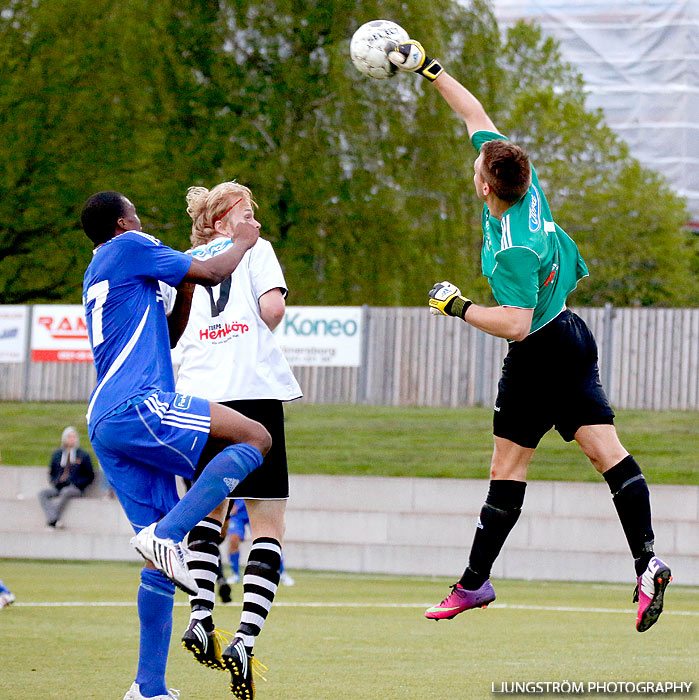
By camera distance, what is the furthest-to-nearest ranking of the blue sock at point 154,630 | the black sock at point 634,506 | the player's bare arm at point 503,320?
the black sock at point 634,506 → the player's bare arm at point 503,320 → the blue sock at point 154,630

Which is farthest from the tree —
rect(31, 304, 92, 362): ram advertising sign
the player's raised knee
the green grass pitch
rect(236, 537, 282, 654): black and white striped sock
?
the player's raised knee

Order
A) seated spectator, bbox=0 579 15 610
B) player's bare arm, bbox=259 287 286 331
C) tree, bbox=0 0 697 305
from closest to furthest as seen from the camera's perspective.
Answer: player's bare arm, bbox=259 287 286 331 < seated spectator, bbox=0 579 15 610 < tree, bbox=0 0 697 305

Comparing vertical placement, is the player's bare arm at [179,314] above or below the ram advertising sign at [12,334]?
below

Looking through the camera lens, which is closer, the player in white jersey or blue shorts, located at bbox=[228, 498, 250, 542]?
the player in white jersey

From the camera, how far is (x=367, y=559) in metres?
16.9

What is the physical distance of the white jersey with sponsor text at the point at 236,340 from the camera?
636 centimetres

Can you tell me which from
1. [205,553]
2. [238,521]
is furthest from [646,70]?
[205,553]

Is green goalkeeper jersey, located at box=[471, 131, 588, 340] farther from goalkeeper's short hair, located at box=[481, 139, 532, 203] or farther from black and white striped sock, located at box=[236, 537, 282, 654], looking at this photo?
black and white striped sock, located at box=[236, 537, 282, 654]

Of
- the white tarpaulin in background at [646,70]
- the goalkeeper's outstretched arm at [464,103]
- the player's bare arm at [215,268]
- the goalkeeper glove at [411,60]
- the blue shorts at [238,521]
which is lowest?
the blue shorts at [238,521]

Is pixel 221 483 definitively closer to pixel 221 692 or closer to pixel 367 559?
pixel 221 692

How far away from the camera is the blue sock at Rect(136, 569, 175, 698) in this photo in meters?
5.61

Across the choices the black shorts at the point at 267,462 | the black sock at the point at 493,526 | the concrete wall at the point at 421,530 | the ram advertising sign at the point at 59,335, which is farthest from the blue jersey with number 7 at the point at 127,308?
the ram advertising sign at the point at 59,335

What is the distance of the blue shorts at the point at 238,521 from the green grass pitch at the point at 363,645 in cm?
87

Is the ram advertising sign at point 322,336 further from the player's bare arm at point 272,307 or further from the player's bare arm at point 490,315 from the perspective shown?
the player's bare arm at point 490,315
